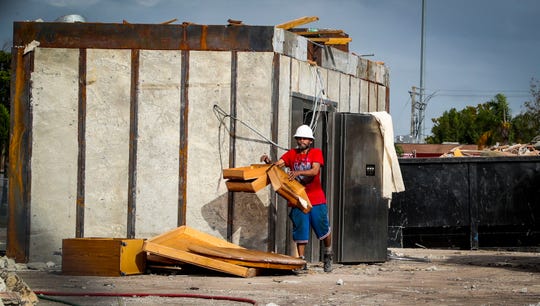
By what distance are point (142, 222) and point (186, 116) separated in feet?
5.08

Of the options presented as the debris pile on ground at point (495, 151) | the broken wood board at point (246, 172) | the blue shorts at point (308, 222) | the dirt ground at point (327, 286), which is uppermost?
the debris pile on ground at point (495, 151)

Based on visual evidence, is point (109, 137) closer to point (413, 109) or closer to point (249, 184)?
point (249, 184)

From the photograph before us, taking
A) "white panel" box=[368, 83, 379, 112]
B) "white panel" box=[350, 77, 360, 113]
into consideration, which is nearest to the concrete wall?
"white panel" box=[350, 77, 360, 113]

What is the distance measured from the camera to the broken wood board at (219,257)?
1186cm

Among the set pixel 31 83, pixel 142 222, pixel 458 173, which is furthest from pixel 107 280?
pixel 458 173

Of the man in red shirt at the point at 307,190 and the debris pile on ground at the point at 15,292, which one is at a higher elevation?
the man in red shirt at the point at 307,190

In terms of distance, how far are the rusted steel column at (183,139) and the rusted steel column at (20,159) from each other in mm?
2047

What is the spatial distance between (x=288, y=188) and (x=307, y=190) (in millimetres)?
440

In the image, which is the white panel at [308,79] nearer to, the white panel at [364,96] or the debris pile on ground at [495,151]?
the white panel at [364,96]

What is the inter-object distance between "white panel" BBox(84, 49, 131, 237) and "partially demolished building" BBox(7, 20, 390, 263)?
0.01 meters

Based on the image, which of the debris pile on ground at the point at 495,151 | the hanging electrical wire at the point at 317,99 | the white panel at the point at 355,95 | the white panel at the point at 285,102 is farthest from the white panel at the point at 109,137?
the debris pile on ground at the point at 495,151

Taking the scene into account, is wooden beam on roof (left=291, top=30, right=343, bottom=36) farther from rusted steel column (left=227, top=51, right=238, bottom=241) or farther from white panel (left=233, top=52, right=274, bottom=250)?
rusted steel column (left=227, top=51, right=238, bottom=241)

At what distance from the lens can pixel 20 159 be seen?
14062 millimetres

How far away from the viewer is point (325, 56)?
51.0 ft
